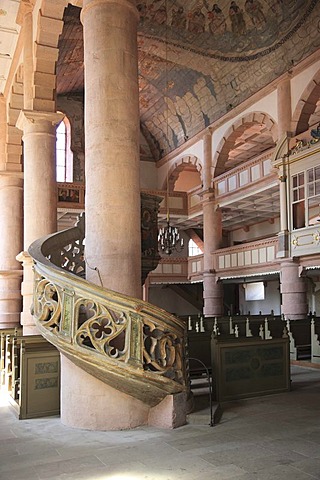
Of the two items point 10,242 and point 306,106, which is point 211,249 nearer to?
point 306,106

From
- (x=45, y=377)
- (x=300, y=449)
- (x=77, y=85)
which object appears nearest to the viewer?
(x=300, y=449)

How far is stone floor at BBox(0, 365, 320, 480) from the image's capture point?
13.6 feet

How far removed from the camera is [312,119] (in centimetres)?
2067

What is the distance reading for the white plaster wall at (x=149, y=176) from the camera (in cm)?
2605

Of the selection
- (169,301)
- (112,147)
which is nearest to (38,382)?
(112,147)

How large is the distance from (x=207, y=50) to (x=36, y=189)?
11.4 meters

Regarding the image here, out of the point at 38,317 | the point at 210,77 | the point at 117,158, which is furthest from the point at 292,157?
the point at 38,317

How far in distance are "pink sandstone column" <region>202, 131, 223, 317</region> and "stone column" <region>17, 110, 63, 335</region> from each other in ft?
39.0

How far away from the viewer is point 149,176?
86.0 ft

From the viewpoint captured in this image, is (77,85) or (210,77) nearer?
(210,77)

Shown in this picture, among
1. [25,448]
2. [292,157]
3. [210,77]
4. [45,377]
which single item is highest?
[210,77]

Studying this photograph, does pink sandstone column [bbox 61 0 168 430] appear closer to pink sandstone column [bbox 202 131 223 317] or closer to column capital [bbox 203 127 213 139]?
pink sandstone column [bbox 202 131 223 317]

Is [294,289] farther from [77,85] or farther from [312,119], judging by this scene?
[77,85]

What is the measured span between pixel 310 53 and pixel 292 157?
3.20m
